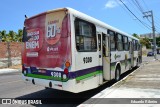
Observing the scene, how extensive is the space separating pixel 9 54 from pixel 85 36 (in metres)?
25.5

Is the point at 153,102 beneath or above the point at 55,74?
beneath

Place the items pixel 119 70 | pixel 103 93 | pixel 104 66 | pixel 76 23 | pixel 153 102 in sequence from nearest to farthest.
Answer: pixel 153 102 < pixel 76 23 < pixel 103 93 < pixel 104 66 < pixel 119 70

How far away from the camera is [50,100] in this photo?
8.73 m

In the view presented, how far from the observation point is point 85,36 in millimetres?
8406

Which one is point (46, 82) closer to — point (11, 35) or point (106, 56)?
point (106, 56)

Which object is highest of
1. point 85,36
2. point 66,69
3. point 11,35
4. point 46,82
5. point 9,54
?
point 11,35

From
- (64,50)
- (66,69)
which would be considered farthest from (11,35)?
(66,69)

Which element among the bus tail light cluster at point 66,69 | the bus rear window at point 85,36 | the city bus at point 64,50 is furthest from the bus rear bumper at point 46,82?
the bus rear window at point 85,36

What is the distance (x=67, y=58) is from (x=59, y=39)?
28.1 inches

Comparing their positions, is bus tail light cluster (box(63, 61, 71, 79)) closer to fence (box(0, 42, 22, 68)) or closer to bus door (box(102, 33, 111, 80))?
bus door (box(102, 33, 111, 80))

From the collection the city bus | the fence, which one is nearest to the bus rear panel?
the city bus

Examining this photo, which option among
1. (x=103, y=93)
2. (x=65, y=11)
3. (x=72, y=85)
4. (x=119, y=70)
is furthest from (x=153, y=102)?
(x=119, y=70)

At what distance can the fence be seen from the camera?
30.8 m

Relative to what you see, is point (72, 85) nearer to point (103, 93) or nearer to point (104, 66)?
point (103, 93)
